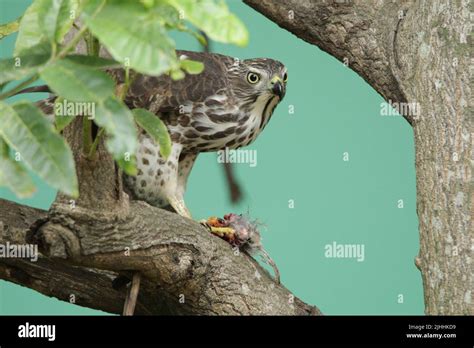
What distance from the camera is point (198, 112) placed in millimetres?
2980

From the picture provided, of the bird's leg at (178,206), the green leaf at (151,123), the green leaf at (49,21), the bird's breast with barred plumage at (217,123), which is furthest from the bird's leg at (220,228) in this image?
the green leaf at (49,21)

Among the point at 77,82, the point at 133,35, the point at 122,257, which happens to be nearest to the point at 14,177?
the point at 77,82

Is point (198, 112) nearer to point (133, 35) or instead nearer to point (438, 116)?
point (438, 116)

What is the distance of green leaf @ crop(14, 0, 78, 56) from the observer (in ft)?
4.00

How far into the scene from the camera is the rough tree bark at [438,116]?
7.18ft

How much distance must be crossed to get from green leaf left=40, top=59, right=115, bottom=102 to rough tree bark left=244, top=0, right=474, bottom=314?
1.37 m

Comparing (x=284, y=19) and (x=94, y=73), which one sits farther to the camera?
(x=284, y=19)

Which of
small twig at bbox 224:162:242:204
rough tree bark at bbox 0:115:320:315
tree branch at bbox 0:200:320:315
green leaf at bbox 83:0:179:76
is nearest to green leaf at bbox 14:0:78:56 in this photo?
green leaf at bbox 83:0:179:76

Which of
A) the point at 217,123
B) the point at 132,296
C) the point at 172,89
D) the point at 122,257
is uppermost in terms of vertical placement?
the point at 172,89

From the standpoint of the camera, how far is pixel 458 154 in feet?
7.32

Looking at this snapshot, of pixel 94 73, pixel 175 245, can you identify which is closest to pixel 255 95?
pixel 175 245

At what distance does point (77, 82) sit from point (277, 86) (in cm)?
195
